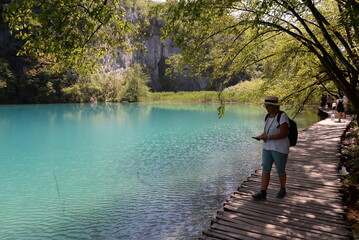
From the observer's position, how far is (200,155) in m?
11.4

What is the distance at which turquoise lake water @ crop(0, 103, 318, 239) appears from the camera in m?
5.66

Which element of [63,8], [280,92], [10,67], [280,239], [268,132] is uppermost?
[10,67]

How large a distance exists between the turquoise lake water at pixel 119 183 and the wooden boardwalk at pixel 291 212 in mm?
1238

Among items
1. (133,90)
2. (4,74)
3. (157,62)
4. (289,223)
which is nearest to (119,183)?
(289,223)

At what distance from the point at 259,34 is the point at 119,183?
17.1ft

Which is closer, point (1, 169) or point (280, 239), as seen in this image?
point (280, 239)

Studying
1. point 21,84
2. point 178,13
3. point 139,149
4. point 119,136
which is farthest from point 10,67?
point 178,13

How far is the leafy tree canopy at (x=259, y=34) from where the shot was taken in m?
5.06

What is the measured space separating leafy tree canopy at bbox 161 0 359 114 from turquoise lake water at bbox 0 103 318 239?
3013 mm

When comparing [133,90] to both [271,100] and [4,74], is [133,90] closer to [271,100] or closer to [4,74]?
[4,74]

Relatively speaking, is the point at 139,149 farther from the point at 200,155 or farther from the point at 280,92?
the point at 280,92

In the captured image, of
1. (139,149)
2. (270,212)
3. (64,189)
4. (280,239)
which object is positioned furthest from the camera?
(139,149)

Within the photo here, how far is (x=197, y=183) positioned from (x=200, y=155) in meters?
3.39

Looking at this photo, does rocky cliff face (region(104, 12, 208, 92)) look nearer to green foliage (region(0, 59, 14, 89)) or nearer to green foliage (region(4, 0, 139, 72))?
green foliage (region(0, 59, 14, 89))
